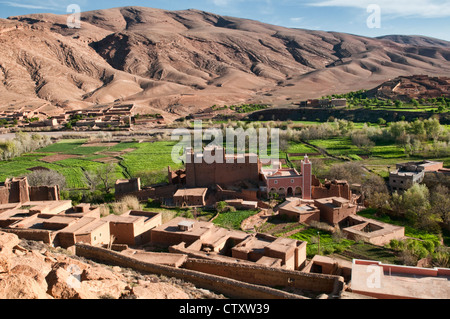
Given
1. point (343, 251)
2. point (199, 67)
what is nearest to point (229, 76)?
point (199, 67)

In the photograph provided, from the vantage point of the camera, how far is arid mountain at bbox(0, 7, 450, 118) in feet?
236

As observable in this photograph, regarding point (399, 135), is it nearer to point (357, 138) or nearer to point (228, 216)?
point (357, 138)

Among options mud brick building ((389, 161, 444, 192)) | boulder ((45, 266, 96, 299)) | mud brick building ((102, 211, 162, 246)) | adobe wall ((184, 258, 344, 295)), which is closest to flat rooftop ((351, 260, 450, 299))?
adobe wall ((184, 258, 344, 295))

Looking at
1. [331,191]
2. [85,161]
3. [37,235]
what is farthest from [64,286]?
[85,161]

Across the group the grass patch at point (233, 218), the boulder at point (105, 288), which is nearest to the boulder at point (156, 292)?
the boulder at point (105, 288)

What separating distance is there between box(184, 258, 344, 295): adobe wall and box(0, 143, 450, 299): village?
0.9 inches

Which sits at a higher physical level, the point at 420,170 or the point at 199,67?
the point at 199,67

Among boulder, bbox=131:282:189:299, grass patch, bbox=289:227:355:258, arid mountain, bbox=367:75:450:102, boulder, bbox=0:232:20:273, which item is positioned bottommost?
grass patch, bbox=289:227:355:258

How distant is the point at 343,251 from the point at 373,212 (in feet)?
19.8

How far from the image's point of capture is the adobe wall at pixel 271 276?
9.68 metres

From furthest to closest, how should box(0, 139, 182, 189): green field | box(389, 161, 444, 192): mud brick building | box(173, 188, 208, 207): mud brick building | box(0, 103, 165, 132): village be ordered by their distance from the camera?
1. box(0, 103, 165, 132): village
2. box(0, 139, 182, 189): green field
3. box(389, 161, 444, 192): mud brick building
4. box(173, 188, 208, 207): mud brick building

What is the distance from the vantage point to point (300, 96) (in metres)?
71.7

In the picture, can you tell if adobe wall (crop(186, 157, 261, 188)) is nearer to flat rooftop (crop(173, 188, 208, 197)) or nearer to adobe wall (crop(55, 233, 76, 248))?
flat rooftop (crop(173, 188, 208, 197))
